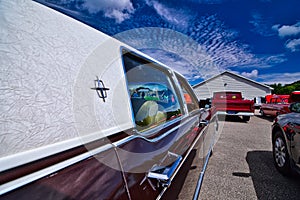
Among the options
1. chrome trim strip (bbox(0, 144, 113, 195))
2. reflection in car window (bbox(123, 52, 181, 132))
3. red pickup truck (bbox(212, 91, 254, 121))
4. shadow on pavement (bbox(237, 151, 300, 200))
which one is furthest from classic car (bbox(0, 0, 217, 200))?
red pickup truck (bbox(212, 91, 254, 121))

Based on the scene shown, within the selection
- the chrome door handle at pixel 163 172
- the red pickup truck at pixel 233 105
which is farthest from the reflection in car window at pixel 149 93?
the red pickup truck at pixel 233 105

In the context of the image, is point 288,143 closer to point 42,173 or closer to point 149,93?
point 149,93

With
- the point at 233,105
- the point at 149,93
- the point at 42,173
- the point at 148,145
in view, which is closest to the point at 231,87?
the point at 233,105

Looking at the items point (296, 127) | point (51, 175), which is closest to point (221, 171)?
point (296, 127)

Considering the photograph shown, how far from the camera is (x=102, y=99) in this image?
2.79 ft

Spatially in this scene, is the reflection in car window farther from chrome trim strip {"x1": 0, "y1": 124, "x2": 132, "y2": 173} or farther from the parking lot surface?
the parking lot surface

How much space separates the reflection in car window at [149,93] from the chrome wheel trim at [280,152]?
A: 2.25 meters

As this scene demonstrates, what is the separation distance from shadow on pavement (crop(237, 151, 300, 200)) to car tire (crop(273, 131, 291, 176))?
0.15 m

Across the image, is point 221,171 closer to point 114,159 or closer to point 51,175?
point 114,159

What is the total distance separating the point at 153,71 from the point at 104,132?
4.44ft

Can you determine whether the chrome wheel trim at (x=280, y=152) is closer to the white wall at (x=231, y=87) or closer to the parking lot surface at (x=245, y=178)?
the parking lot surface at (x=245, y=178)

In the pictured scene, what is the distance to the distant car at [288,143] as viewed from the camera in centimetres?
244

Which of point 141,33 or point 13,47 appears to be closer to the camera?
point 13,47

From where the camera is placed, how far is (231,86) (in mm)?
→ 23547
